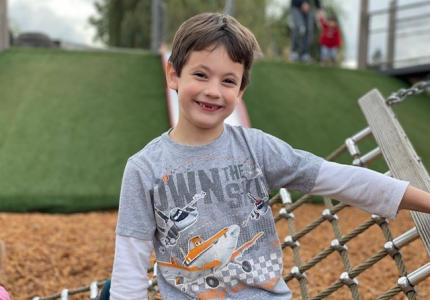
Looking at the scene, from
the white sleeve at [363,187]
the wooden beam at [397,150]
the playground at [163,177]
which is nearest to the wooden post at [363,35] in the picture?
the playground at [163,177]

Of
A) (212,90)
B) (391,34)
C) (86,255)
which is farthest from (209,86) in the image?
(391,34)

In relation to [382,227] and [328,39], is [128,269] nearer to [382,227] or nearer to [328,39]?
[382,227]

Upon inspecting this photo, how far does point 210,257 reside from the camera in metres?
1.66

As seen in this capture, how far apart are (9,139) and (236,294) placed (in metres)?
5.91

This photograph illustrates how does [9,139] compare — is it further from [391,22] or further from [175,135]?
[391,22]

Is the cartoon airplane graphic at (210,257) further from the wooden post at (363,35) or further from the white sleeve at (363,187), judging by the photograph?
the wooden post at (363,35)

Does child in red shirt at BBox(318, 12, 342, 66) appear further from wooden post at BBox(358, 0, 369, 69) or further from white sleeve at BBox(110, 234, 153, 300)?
white sleeve at BBox(110, 234, 153, 300)

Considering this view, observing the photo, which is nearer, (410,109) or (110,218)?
(110,218)

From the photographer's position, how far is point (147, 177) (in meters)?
1.68

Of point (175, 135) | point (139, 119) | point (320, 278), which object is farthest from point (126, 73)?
point (175, 135)

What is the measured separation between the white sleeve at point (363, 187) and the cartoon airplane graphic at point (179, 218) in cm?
35

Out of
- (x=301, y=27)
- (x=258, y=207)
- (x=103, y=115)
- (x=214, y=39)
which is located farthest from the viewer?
(x=301, y=27)

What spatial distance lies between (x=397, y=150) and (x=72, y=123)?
18.3ft

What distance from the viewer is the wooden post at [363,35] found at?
453 inches
